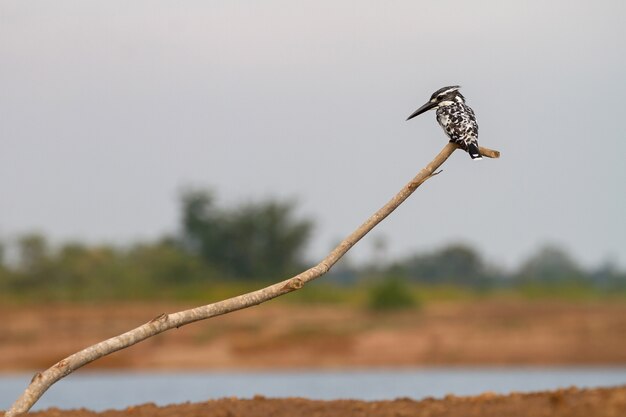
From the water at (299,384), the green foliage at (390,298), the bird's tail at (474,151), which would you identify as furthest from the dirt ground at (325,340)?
the bird's tail at (474,151)

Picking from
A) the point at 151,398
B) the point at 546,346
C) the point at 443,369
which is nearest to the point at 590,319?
the point at 546,346

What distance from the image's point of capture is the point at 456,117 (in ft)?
30.5

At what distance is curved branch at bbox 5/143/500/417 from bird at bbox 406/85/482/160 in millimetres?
604

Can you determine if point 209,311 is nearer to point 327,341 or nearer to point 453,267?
point 327,341

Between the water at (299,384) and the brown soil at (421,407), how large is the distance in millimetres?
14618

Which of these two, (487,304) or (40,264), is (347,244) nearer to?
(487,304)

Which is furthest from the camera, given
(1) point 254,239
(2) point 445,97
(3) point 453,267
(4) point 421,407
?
(3) point 453,267

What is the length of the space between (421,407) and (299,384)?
78.0ft

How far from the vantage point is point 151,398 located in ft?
85.1

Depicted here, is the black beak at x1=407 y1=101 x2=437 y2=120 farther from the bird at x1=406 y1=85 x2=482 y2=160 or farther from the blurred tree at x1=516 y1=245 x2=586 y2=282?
the blurred tree at x1=516 y1=245 x2=586 y2=282

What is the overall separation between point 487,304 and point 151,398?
21.7 metres

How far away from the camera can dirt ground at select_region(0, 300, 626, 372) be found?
4106 centimetres

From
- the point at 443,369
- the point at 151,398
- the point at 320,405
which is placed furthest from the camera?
the point at 443,369

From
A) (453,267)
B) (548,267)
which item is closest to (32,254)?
(453,267)
